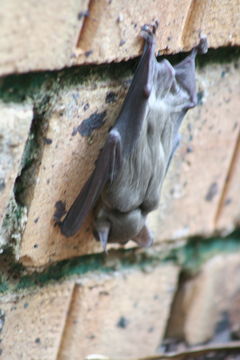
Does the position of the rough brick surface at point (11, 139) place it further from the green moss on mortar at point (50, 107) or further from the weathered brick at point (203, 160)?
the weathered brick at point (203, 160)

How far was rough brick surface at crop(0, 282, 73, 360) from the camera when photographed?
1311mm

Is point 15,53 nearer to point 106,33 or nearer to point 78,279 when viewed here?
point 106,33

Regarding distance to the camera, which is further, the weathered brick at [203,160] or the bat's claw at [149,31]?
the weathered brick at [203,160]

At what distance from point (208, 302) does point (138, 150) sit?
73cm

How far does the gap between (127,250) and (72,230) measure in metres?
0.30

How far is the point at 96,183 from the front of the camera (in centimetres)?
118

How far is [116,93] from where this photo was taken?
1.21 m

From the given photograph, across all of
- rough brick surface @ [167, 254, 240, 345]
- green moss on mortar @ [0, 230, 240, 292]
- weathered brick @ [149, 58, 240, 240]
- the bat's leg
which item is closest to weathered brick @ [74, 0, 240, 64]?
weathered brick @ [149, 58, 240, 240]

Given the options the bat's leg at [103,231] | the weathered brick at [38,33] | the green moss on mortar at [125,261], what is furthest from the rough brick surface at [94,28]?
the green moss on mortar at [125,261]

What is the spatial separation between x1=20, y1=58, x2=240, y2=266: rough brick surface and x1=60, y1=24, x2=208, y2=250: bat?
0.13ft

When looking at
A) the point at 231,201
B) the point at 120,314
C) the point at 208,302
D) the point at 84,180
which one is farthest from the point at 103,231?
the point at 208,302

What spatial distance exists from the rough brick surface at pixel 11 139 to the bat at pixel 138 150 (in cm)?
13

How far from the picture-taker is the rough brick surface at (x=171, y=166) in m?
1.17

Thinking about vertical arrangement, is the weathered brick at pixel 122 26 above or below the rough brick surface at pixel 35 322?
above
